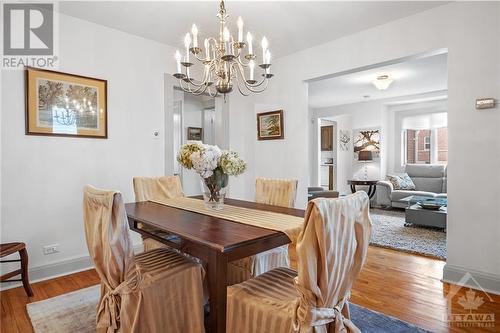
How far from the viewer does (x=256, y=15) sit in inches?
111

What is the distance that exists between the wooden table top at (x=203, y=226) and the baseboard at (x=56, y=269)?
3.83 ft

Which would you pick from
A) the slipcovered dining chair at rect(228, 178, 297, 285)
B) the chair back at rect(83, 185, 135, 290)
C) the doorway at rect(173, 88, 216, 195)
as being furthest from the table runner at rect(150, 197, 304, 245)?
the doorway at rect(173, 88, 216, 195)

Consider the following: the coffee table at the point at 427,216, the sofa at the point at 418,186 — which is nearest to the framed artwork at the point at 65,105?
the coffee table at the point at 427,216

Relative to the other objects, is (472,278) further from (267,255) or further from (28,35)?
(28,35)

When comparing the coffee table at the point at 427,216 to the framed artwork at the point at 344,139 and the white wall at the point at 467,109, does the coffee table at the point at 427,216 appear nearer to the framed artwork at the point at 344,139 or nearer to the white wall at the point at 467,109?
the white wall at the point at 467,109

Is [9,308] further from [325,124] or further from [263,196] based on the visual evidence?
[325,124]

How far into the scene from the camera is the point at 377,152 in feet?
22.9

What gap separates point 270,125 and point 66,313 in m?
3.14

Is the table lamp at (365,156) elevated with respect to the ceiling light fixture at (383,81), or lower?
lower

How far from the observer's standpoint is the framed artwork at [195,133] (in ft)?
17.4

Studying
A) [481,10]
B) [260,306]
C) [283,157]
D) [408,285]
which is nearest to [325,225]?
[260,306]

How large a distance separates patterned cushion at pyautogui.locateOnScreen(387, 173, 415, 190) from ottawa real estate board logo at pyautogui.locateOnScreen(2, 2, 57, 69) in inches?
244

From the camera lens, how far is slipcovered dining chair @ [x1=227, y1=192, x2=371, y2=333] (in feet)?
3.72

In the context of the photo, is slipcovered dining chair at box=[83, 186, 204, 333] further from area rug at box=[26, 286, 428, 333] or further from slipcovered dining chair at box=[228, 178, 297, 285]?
area rug at box=[26, 286, 428, 333]
